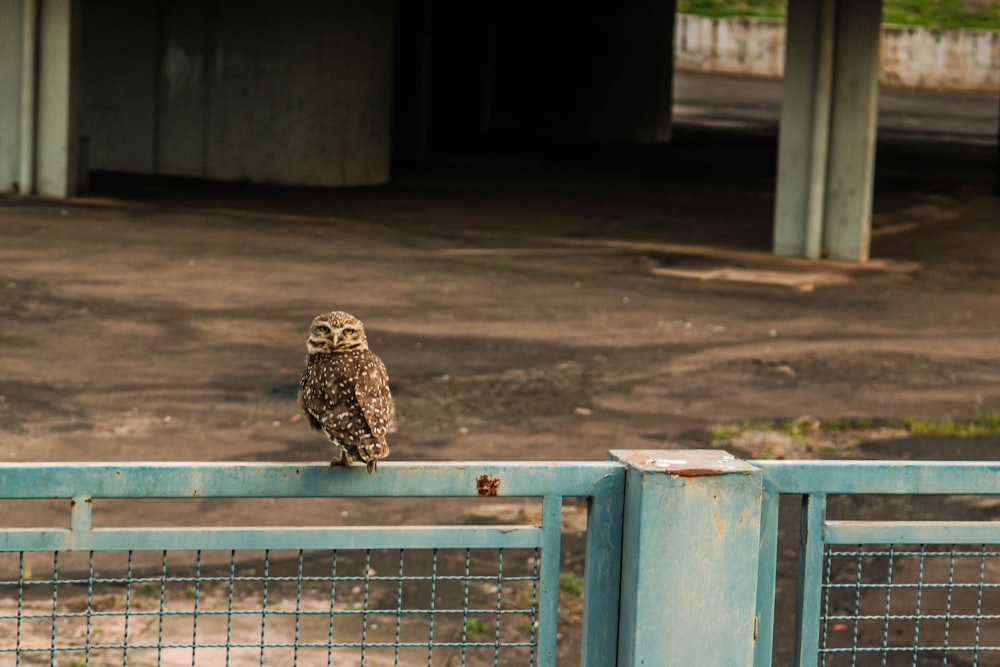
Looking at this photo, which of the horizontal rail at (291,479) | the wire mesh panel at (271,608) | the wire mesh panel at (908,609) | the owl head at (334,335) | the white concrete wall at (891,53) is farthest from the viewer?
the white concrete wall at (891,53)

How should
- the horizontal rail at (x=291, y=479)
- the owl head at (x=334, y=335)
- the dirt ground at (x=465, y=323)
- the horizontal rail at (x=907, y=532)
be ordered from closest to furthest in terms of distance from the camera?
the horizontal rail at (x=291, y=479) < the horizontal rail at (x=907, y=532) < the owl head at (x=334, y=335) < the dirt ground at (x=465, y=323)

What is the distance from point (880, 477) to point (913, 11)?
2724 inches

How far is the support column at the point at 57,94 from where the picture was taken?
22.5 meters

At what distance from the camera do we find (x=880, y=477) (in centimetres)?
391

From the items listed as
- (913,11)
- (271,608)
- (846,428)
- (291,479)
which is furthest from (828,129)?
(913,11)

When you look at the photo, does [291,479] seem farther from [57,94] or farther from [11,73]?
[11,73]

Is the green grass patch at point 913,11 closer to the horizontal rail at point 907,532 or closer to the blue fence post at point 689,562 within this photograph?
the horizontal rail at point 907,532

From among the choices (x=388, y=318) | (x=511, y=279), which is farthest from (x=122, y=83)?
(x=388, y=318)

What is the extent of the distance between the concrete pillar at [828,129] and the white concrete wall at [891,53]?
Answer: 44.7 meters

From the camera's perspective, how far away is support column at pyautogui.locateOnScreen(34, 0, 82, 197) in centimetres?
2250

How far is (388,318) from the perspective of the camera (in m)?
15.8

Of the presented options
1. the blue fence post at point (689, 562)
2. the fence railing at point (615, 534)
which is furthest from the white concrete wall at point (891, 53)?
the blue fence post at point (689, 562)

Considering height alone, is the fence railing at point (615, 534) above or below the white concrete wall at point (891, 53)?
below

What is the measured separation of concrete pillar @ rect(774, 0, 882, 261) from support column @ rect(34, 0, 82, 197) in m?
9.41
